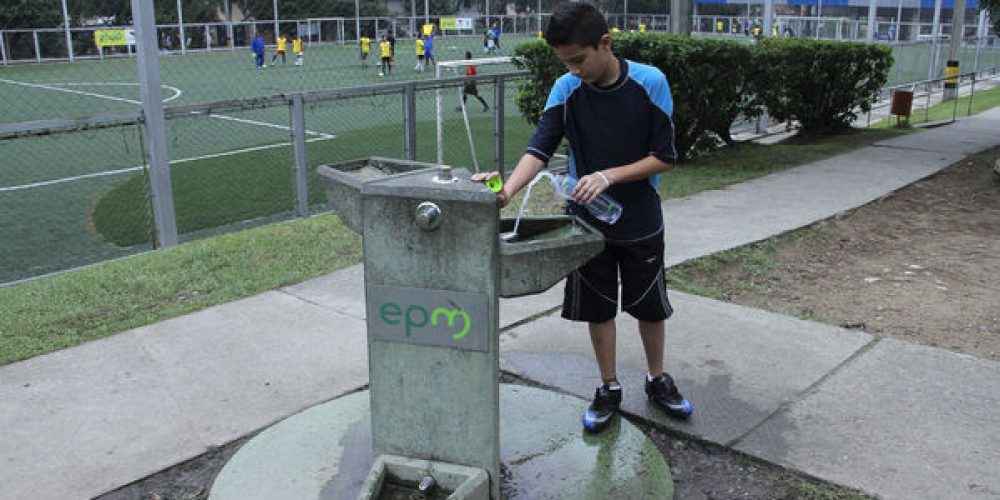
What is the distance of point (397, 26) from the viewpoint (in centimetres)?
2827

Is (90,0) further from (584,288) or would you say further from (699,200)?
(584,288)

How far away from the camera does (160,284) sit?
5.76 m

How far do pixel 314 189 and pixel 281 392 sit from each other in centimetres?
654

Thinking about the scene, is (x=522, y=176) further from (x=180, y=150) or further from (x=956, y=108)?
(x=956, y=108)

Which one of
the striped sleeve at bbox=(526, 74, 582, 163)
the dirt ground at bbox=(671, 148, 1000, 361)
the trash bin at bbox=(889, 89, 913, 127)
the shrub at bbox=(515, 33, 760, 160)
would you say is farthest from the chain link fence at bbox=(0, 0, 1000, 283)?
the trash bin at bbox=(889, 89, 913, 127)

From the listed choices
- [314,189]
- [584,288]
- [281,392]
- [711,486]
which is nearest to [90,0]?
[314,189]

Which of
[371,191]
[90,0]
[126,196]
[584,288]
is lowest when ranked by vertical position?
[126,196]

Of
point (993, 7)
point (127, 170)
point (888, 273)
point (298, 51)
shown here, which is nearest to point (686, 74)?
point (888, 273)

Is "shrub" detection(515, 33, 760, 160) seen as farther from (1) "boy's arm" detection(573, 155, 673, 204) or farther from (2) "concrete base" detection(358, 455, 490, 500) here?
(2) "concrete base" detection(358, 455, 490, 500)

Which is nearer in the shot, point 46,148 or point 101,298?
point 101,298

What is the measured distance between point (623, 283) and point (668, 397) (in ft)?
1.99

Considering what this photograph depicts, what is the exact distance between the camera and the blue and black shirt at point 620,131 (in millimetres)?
3312

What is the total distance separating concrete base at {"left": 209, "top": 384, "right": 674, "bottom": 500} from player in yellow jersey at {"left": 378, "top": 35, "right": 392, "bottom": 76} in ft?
74.1

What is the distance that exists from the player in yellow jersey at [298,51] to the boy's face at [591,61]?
17.0m
